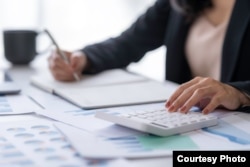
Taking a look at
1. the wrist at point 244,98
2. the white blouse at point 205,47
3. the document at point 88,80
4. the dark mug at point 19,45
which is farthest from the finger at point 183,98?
the dark mug at point 19,45

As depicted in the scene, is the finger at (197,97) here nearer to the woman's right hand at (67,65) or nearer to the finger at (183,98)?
the finger at (183,98)

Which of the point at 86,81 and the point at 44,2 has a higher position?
the point at 44,2

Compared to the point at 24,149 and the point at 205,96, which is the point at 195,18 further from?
the point at 24,149

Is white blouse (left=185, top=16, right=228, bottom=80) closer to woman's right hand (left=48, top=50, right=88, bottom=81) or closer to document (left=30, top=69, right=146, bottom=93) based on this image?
document (left=30, top=69, right=146, bottom=93)

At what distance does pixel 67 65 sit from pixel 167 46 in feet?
1.32

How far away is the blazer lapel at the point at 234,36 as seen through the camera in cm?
115

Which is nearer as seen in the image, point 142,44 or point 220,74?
point 220,74

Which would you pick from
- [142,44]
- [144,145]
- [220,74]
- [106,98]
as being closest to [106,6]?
[142,44]

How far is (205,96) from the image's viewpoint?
2.78 ft

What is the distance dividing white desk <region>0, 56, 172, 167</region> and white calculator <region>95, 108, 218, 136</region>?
91 millimetres

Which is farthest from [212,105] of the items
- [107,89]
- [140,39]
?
[140,39]

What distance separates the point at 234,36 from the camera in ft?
3.87

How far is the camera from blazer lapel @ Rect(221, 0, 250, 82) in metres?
1.15

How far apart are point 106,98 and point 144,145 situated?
32cm
